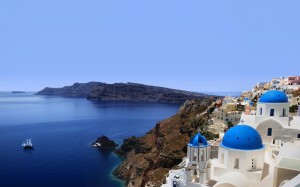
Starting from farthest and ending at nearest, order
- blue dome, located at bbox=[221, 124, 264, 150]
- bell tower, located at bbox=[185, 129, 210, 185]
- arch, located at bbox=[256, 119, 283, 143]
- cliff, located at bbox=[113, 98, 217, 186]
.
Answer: cliff, located at bbox=[113, 98, 217, 186] < arch, located at bbox=[256, 119, 283, 143] < bell tower, located at bbox=[185, 129, 210, 185] < blue dome, located at bbox=[221, 124, 264, 150]

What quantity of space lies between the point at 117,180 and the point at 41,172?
18058 millimetres

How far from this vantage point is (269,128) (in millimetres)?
27906

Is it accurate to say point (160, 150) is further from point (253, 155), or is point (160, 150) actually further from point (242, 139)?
point (253, 155)

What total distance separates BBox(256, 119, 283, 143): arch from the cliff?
1558cm

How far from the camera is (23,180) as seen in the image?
56.6 meters

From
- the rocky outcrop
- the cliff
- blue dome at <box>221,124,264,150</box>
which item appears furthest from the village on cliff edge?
the rocky outcrop

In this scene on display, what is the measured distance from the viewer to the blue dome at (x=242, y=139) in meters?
22.7

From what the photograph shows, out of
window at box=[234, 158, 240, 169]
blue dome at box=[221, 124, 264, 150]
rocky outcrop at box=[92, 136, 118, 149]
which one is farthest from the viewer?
rocky outcrop at box=[92, 136, 118, 149]

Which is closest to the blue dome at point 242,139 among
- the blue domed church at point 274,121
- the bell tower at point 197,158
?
the bell tower at point 197,158

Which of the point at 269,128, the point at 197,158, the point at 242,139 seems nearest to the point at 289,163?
the point at 242,139

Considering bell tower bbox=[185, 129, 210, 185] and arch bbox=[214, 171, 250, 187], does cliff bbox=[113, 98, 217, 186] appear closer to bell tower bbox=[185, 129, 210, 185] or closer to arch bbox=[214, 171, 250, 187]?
bell tower bbox=[185, 129, 210, 185]

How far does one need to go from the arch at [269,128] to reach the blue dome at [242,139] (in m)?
5.24

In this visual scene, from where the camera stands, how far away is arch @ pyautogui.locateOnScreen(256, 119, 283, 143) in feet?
90.4

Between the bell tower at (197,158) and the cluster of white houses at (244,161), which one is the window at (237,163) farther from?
the bell tower at (197,158)
